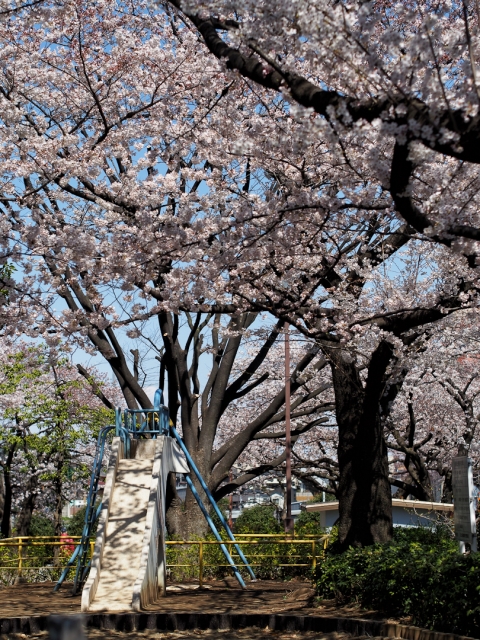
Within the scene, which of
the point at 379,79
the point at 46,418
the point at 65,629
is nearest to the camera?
the point at 65,629

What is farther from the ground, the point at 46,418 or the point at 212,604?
the point at 46,418

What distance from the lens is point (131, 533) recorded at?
13.6 m

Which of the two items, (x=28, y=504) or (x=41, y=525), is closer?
(x=28, y=504)

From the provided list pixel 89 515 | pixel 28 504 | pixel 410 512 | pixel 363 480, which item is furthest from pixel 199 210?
pixel 28 504

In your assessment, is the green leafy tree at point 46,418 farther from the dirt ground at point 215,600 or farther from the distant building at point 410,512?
the distant building at point 410,512

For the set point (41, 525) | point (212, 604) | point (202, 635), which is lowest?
point (202, 635)

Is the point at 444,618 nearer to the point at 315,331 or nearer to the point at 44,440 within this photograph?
the point at 315,331

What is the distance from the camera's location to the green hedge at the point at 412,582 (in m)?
8.02

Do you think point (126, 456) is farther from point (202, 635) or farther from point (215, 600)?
point (202, 635)

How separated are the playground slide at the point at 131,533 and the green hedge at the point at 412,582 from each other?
285 cm

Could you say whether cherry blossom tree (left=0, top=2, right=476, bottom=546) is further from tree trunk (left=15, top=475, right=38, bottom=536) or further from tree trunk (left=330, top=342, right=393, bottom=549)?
tree trunk (left=15, top=475, right=38, bottom=536)

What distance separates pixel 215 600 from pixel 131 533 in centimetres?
185

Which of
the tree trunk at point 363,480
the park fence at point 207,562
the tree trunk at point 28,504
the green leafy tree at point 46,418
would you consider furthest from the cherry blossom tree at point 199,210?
the tree trunk at point 28,504

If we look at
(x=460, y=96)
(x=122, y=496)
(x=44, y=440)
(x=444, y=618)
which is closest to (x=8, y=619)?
(x=122, y=496)
